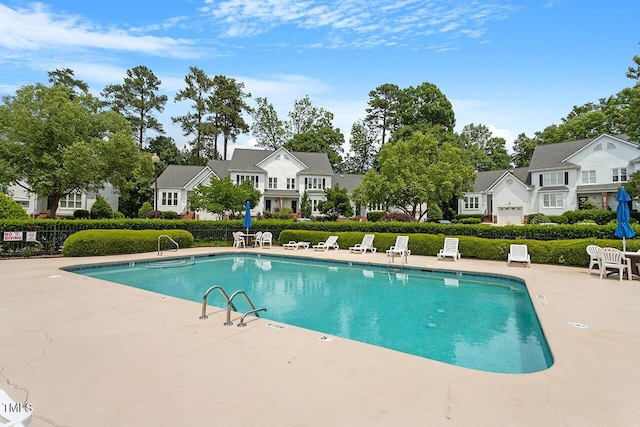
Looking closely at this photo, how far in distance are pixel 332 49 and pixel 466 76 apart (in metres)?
7.11

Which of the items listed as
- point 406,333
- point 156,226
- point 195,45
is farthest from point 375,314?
point 156,226

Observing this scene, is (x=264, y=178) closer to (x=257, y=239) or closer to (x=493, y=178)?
(x=257, y=239)

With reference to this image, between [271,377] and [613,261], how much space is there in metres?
12.1

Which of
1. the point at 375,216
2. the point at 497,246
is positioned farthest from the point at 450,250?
the point at 375,216

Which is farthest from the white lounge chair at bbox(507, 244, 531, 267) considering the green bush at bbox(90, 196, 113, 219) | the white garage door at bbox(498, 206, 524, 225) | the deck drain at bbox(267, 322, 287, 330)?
the green bush at bbox(90, 196, 113, 219)

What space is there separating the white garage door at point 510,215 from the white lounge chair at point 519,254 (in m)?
25.1

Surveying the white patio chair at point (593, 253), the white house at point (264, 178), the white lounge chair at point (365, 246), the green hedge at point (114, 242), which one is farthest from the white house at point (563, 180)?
the green hedge at point (114, 242)

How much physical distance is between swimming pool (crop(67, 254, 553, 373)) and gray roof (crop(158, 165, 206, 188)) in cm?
2455

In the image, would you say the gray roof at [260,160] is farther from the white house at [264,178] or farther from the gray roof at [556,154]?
the gray roof at [556,154]

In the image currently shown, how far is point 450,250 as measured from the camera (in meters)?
15.4

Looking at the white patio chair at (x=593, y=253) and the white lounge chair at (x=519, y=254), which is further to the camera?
the white lounge chair at (x=519, y=254)

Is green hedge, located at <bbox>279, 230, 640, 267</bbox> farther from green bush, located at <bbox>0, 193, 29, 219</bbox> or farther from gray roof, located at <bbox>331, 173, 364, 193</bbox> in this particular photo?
gray roof, located at <bbox>331, 173, 364, 193</bbox>

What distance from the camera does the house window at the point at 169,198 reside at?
3791cm

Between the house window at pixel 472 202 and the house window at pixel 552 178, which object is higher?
the house window at pixel 552 178
